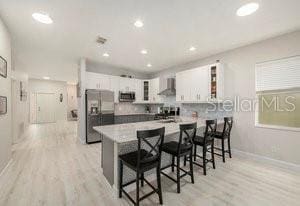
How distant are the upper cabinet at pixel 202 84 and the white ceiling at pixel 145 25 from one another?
0.53 metres

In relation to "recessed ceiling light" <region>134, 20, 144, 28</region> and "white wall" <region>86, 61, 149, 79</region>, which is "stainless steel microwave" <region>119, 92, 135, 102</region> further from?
"recessed ceiling light" <region>134, 20, 144, 28</region>

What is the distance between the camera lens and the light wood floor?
6.64ft

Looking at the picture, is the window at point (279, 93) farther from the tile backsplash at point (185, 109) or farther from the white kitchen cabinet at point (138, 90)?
the white kitchen cabinet at point (138, 90)

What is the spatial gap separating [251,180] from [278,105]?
1812 mm

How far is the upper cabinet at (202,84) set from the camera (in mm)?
3906

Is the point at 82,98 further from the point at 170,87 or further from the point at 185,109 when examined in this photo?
the point at 185,109

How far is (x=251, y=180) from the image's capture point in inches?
100

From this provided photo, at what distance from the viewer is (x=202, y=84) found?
420 cm

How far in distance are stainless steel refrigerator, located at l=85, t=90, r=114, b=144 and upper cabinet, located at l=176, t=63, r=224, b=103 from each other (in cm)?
241

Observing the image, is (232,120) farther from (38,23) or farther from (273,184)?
(38,23)

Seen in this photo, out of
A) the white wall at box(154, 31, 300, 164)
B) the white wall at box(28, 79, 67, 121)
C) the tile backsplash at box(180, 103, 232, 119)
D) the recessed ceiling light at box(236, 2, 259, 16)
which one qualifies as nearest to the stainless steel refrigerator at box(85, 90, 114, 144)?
the tile backsplash at box(180, 103, 232, 119)

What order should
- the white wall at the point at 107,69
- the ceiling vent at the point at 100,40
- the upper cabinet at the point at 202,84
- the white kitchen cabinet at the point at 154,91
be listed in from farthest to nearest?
the white kitchen cabinet at the point at 154,91
the white wall at the point at 107,69
the upper cabinet at the point at 202,84
the ceiling vent at the point at 100,40

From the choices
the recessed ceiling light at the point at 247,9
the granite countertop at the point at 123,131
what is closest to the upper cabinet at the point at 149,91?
the granite countertop at the point at 123,131

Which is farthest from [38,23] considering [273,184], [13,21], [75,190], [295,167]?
[295,167]
